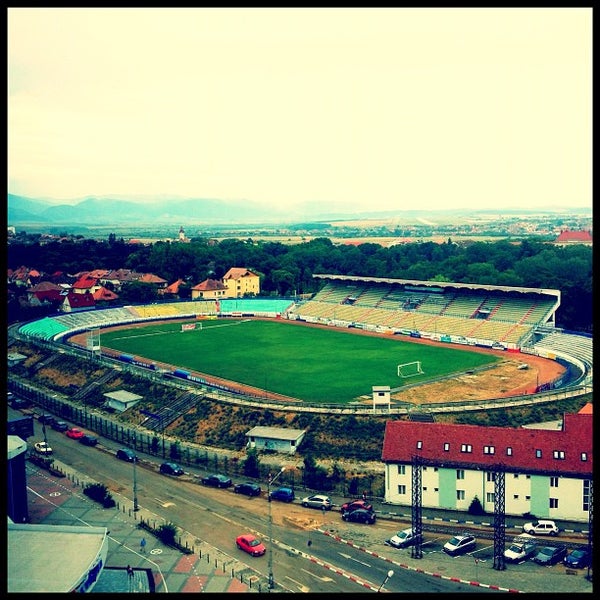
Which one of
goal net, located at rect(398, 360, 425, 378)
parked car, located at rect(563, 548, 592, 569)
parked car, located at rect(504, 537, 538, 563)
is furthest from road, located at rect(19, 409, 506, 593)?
goal net, located at rect(398, 360, 425, 378)

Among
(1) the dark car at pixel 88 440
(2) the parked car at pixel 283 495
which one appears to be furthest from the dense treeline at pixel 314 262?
(2) the parked car at pixel 283 495

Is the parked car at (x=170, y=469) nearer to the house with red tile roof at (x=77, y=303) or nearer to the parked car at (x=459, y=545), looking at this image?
the parked car at (x=459, y=545)

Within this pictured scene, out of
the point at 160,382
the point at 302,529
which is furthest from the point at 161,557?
the point at 160,382

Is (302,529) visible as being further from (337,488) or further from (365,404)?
(365,404)

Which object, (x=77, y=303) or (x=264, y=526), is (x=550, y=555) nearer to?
(x=264, y=526)

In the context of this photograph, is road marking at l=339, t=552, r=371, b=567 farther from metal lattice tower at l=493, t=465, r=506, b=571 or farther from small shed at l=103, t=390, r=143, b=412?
small shed at l=103, t=390, r=143, b=412

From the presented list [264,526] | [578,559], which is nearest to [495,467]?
[578,559]
